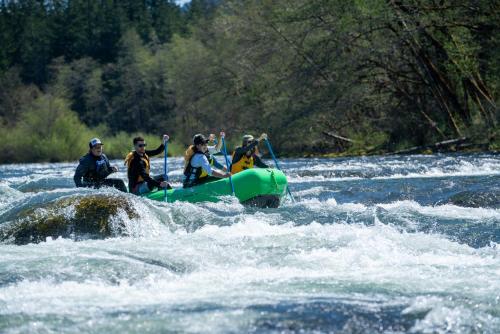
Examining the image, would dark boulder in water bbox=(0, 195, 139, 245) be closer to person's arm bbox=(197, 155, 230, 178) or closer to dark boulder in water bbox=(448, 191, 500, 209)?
person's arm bbox=(197, 155, 230, 178)

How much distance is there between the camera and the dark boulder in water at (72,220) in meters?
9.58

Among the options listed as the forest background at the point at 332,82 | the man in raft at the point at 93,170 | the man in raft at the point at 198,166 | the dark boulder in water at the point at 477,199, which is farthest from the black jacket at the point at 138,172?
the forest background at the point at 332,82

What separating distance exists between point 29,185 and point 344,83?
460 inches

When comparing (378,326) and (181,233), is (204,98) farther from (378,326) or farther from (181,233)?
(378,326)

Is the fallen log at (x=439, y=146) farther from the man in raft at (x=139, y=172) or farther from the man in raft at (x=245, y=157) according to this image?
the man in raft at (x=139, y=172)

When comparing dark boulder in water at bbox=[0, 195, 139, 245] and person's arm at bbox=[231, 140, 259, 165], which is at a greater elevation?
person's arm at bbox=[231, 140, 259, 165]

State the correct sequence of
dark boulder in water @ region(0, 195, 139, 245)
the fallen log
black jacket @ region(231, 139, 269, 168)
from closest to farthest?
dark boulder in water @ region(0, 195, 139, 245), black jacket @ region(231, 139, 269, 168), the fallen log

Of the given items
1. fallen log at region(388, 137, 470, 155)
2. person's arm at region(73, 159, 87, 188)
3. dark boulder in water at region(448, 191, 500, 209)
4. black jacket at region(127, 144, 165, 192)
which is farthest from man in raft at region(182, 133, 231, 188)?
fallen log at region(388, 137, 470, 155)

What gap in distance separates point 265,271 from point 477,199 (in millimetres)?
5952

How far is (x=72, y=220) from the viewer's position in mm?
9781

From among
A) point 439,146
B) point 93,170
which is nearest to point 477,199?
point 93,170

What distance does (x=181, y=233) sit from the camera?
395 inches

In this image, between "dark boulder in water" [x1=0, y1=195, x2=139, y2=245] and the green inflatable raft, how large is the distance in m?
2.34

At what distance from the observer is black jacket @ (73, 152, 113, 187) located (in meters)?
13.2
